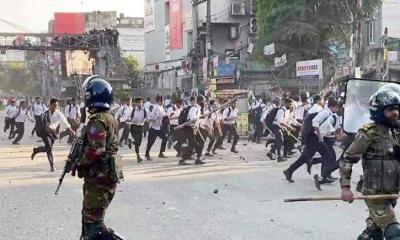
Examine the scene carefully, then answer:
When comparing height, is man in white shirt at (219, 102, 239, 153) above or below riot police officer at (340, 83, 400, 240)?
below

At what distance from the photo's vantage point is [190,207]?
9.59 meters

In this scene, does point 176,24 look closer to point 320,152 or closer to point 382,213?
point 320,152

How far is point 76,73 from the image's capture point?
6544 cm

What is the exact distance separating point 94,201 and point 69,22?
10202 cm

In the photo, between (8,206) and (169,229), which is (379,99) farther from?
(8,206)

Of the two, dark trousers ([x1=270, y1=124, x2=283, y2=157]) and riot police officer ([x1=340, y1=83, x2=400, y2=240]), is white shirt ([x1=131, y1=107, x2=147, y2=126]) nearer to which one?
dark trousers ([x1=270, y1=124, x2=283, y2=157])

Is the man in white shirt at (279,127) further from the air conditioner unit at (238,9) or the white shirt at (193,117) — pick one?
the air conditioner unit at (238,9)

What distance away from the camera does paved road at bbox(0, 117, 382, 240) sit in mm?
7816

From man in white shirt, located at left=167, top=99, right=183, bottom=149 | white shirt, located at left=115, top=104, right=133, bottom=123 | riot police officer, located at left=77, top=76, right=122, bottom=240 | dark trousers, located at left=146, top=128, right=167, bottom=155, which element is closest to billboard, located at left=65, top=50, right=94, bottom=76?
white shirt, located at left=115, top=104, right=133, bottom=123

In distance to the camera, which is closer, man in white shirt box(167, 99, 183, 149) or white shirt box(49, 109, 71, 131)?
white shirt box(49, 109, 71, 131)

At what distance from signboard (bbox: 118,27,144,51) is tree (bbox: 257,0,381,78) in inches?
2615

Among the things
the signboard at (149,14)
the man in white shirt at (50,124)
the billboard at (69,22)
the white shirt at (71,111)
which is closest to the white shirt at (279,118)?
the man in white shirt at (50,124)

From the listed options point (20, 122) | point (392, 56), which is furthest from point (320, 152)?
point (392, 56)

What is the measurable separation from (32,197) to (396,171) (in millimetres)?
7274
